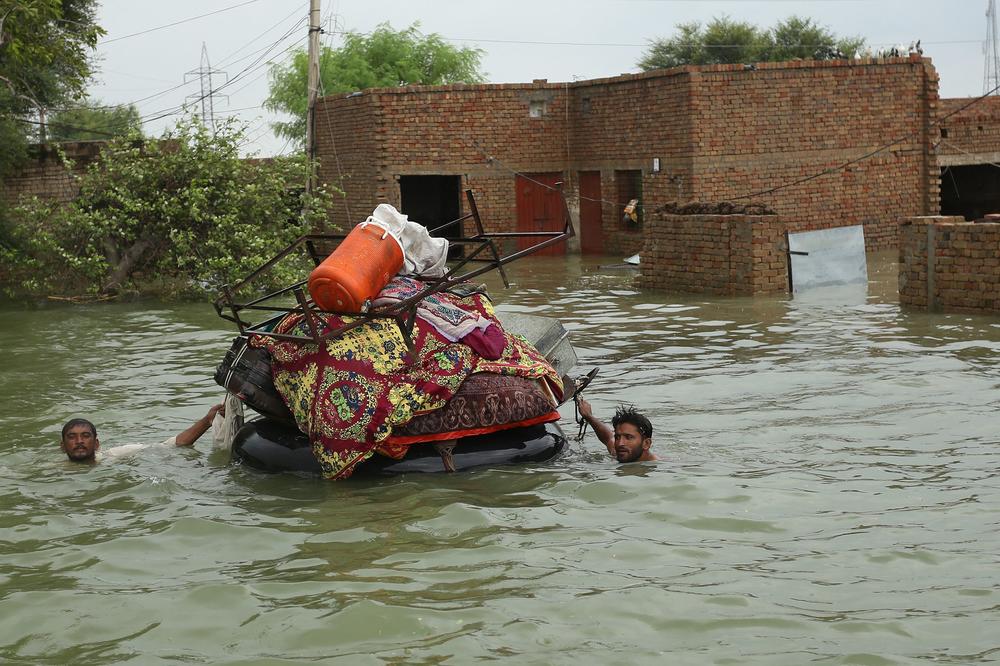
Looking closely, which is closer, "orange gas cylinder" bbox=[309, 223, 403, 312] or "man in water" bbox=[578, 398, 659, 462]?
"orange gas cylinder" bbox=[309, 223, 403, 312]

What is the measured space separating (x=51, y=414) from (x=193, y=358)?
312 cm

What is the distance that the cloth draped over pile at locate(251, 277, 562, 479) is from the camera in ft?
25.8

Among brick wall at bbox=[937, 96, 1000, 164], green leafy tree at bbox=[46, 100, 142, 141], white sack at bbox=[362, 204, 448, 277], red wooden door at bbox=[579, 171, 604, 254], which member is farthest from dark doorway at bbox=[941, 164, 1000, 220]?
green leafy tree at bbox=[46, 100, 142, 141]

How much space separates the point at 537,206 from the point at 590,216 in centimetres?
127

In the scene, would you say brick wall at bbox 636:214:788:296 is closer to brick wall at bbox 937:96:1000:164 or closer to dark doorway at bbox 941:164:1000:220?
brick wall at bbox 937:96:1000:164

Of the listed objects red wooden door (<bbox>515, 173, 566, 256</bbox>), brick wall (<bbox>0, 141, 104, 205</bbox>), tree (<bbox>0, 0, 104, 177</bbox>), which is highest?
tree (<bbox>0, 0, 104, 177</bbox>)

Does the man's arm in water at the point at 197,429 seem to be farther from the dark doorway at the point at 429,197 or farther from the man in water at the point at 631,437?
the dark doorway at the point at 429,197

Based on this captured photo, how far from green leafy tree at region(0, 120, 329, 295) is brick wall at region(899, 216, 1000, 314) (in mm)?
9199

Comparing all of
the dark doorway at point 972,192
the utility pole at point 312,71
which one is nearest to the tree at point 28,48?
the utility pole at point 312,71

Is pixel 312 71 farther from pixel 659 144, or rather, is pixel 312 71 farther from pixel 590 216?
pixel 659 144

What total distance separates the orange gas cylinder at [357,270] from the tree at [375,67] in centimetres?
4344

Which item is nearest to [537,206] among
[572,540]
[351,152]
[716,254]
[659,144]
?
[659,144]

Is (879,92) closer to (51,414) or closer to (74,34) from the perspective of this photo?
(74,34)

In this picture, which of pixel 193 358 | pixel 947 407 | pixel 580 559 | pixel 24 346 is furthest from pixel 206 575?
pixel 24 346
